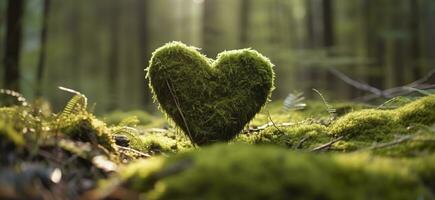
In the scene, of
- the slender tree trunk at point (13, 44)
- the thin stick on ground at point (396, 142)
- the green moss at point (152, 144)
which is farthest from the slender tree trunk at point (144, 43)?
the thin stick on ground at point (396, 142)

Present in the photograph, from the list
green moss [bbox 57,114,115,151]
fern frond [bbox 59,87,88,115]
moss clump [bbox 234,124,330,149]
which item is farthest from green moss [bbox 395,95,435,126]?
fern frond [bbox 59,87,88,115]

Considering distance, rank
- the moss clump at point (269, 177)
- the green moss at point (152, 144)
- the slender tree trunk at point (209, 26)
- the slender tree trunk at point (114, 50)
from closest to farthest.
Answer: the moss clump at point (269, 177) → the green moss at point (152, 144) → the slender tree trunk at point (209, 26) → the slender tree trunk at point (114, 50)

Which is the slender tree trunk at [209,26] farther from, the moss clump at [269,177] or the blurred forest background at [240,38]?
the moss clump at [269,177]

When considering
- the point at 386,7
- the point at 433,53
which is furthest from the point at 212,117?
the point at 433,53

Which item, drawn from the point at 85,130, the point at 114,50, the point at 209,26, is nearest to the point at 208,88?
the point at 85,130

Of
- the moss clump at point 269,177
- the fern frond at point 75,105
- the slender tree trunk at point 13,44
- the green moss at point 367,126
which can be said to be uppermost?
the slender tree trunk at point 13,44
